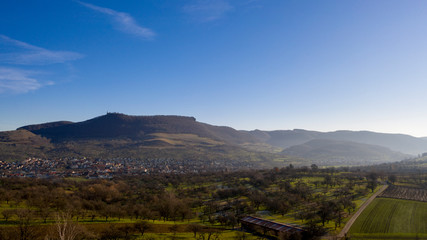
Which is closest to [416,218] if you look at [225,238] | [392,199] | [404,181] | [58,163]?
[392,199]

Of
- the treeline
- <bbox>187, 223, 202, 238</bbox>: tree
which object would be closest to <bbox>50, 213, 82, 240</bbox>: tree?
the treeline

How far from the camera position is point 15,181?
259ft

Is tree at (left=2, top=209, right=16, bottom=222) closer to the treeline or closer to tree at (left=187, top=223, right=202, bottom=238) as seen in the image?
the treeline

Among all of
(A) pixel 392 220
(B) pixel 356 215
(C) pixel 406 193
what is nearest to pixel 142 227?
(B) pixel 356 215

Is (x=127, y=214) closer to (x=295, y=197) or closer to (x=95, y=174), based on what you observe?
(x=295, y=197)

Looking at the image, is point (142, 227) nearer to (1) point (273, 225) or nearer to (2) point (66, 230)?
(2) point (66, 230)

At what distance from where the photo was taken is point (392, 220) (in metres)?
63.6

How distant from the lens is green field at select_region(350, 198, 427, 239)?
5453 cm

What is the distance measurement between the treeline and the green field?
16.4ft

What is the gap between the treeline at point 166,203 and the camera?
44.5 metres

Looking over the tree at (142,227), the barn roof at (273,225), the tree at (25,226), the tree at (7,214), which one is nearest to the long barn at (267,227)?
the barn roof at (273,225)

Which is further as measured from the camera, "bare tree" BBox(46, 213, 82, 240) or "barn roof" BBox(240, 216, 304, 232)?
"barn roof" BBox(240, 216, 304, 232)

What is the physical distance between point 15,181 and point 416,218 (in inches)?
4841

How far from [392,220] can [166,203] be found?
60.7 metres
